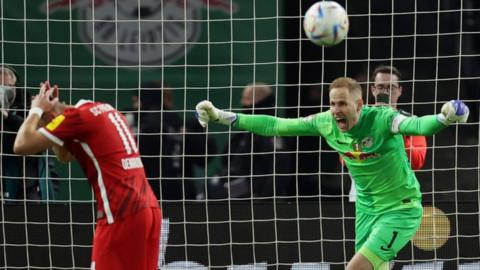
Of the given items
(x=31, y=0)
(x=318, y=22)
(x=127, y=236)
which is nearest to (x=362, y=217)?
(x=318, y=22)

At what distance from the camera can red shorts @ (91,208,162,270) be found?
691 cm

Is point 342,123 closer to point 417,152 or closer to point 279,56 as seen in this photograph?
point 417,152

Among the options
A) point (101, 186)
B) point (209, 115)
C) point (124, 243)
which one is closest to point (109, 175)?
point (101, 186)

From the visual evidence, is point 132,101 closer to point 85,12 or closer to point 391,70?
point 85,12

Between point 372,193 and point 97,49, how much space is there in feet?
17.3

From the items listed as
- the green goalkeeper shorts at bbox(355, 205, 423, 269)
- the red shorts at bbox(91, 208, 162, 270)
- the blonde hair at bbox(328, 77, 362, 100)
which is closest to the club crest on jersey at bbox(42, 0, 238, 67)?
the blonde hair at bbox(328, 77, 362, 100)

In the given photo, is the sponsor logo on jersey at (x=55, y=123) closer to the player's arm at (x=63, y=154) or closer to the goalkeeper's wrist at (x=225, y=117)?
the player's arm at (x=63, y=154)

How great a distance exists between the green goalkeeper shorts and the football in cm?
138

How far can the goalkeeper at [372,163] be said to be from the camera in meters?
8.20

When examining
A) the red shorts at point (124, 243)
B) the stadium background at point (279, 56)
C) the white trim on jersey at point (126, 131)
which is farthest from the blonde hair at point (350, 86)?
the stadium background at point (279, 56)

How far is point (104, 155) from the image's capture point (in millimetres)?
6973

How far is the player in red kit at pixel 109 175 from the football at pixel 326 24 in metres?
1.96

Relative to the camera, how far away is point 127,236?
6.91m

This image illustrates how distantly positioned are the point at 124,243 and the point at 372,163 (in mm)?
2299
